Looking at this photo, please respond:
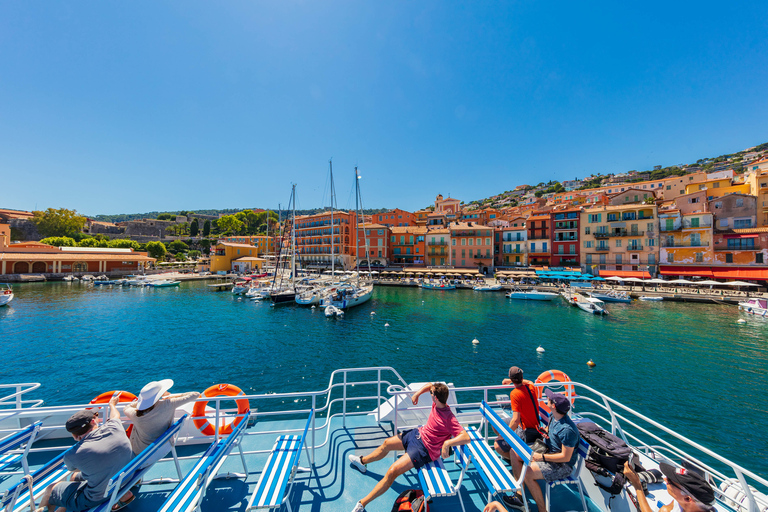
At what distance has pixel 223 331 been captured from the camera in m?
21.7

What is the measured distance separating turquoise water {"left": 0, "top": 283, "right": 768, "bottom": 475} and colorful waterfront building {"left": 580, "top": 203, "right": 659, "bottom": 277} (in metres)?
13.3

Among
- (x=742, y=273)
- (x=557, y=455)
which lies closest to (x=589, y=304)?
(x=742, y=273)

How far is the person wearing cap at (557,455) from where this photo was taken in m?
3.20

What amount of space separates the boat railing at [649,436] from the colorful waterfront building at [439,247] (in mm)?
43054

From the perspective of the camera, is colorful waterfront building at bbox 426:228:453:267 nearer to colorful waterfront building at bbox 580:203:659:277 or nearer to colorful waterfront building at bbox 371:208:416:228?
colorful waterfront building at bbox 371:208:416:228

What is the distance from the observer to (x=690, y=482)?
7.93 ft

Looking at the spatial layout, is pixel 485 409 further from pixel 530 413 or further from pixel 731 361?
pixel 731 361

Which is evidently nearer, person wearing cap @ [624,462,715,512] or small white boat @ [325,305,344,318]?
person wearing cap @ [624,462,715,512]

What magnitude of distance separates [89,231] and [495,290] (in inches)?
4884

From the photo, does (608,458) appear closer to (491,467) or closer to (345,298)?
(491,467)

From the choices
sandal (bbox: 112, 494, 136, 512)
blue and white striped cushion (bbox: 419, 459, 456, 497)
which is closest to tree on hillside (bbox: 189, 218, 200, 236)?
sandal (bbox: 112, 494, 136, 512)

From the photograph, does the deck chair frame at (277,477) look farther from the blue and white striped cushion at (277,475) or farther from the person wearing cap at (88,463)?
the person wearing cap at (88,463)

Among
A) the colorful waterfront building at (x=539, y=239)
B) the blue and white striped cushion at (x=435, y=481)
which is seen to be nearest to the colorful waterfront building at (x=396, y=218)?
the colorful waterfront building at (x=539, y=239)

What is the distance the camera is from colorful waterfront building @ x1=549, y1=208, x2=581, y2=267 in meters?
46.0
